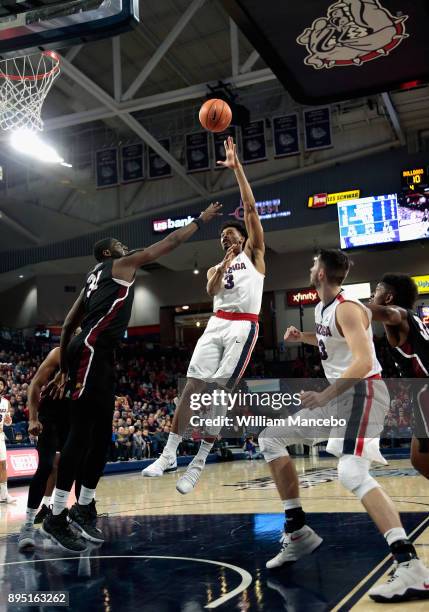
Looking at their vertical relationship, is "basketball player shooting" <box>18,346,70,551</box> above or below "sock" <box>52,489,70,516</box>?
above

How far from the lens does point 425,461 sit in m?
5.01

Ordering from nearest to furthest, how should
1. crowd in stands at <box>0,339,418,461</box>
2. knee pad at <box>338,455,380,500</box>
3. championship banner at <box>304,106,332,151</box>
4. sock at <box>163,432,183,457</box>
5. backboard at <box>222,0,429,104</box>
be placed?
knee pad at <box>338,455,380,500</box>
backboard at <box>222,0,429,104</box>
sock at <box>163,432,183,457</box>
crowd in stands at <box>0,339,418,461</box>
championship banner at <box>304,106,332,151</box>

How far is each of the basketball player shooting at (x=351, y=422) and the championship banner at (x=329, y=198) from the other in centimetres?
2018

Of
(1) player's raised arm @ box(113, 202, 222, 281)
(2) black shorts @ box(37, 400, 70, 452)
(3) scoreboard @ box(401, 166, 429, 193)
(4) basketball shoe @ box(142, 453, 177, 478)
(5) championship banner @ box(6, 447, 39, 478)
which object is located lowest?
(5) championship banner @ box(6, 447, 39, 478)

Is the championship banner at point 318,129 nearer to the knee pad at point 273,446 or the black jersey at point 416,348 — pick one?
the black jersey at point 416,348

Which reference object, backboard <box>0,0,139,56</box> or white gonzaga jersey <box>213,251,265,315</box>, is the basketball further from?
white gonzaga jersey <box>213,251,265,315</box>

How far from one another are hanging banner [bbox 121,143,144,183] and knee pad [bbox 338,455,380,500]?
21.1 m

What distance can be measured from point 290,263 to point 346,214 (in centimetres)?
787

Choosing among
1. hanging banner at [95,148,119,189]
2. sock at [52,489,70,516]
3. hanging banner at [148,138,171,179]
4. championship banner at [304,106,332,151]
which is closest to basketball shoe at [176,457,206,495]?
sock at [52,489,70,516]

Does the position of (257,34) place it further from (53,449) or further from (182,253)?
(182,253)

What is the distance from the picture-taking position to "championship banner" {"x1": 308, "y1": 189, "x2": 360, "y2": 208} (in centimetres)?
2377

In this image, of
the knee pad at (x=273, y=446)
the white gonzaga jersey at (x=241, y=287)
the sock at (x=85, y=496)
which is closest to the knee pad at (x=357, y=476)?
the knee pad at (x=273, y=446)

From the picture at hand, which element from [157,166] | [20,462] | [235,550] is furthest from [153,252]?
[157,166]

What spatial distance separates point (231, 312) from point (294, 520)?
1.89 metres
